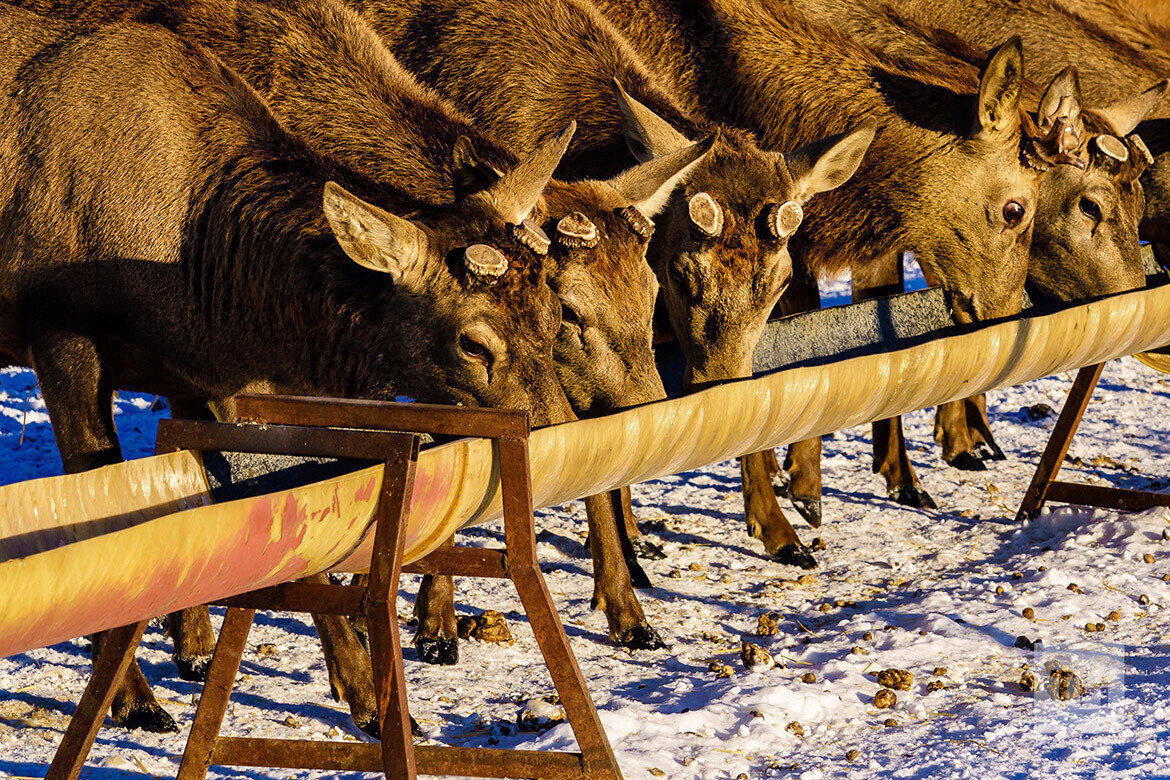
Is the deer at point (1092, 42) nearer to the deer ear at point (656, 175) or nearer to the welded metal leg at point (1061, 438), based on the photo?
the welded metal leg at point (1061, 438)

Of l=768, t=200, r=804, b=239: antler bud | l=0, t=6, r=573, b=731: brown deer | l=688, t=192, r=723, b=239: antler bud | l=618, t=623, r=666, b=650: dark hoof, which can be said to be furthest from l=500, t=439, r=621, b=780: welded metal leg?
l=768, t=200, r=804, b=239: antler bud

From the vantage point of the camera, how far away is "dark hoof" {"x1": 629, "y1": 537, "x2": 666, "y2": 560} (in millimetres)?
6848

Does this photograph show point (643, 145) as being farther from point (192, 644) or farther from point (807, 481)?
point (192, 644)

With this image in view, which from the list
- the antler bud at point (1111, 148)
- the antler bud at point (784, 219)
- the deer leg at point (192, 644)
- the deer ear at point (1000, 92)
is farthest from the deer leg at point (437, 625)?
the antler bud at point (1111, 148)

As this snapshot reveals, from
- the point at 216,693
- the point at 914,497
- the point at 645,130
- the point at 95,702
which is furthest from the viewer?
the point at 914,497

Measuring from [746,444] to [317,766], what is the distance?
1676 mm

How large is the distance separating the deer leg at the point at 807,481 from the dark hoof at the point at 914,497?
65 centimetres

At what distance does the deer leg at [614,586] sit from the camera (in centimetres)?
570

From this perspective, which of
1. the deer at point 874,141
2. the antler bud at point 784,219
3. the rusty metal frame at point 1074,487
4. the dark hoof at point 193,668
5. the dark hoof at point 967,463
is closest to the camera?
the dark hoof at point 193,668

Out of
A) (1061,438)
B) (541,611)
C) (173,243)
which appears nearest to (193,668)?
(173,243)

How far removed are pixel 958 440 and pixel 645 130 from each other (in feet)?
11.1

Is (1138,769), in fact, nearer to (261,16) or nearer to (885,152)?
(885,152)

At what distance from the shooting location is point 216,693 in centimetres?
379

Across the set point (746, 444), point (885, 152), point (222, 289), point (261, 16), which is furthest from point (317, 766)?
point (885, 152)
